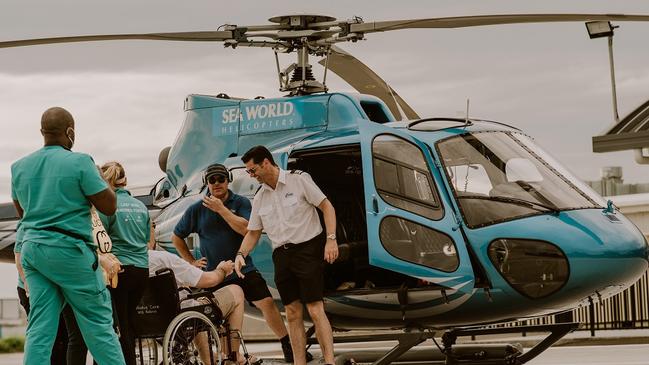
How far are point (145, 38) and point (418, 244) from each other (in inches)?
139

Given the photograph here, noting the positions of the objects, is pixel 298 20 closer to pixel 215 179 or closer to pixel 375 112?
pixel 375 112

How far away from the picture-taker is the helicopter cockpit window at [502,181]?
1018 centimetres

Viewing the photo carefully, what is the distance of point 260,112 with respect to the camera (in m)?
11.9

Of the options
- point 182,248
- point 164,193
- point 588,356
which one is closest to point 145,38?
point 164,193

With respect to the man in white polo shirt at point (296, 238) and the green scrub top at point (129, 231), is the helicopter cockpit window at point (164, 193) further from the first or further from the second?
the green scrub top at point (129, 231)

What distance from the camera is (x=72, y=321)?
326 inches

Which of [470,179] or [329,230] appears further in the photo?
[470,179]

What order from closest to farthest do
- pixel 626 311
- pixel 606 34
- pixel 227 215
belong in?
pixel 227 215, pixel 606 34, pixel 626 311


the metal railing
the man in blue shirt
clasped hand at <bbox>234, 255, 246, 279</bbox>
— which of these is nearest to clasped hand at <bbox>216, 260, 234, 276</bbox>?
clasped hand at <bbox>234, 255, 246, 279</bbox>

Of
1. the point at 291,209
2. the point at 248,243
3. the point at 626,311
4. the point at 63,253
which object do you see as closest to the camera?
the point at 63,253

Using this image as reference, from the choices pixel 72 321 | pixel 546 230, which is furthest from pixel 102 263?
pixel 546 230

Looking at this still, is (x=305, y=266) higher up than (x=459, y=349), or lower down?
higher up

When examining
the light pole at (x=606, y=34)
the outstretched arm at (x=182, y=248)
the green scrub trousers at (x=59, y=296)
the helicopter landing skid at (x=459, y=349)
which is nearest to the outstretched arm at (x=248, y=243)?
the outstretched arm at (x=182, y=248)

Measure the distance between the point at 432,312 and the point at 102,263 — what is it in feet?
10.3
